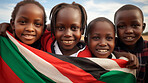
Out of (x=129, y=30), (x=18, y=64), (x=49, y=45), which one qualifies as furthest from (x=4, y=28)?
(x=129, y=30)

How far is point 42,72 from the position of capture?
1.43 m

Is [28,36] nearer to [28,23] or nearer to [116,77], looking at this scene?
[28,23]

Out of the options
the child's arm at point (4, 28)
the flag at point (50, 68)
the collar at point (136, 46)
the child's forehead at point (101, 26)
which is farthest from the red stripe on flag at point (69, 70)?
the collar at point (136, 46)

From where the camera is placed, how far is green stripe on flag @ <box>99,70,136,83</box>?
1.51 meters

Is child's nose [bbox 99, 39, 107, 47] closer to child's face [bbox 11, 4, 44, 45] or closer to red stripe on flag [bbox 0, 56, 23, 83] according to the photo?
child's face [bbox 11, 4, 44, 45]

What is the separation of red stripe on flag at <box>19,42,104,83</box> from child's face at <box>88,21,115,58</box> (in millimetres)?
367

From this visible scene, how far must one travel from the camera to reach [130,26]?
1842mm

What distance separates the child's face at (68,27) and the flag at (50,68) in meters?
0.25

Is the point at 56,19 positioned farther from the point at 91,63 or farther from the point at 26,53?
the point at 91,63

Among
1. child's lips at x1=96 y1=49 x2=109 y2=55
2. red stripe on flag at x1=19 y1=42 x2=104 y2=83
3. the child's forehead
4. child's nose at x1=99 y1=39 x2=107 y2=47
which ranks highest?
the child's forehead

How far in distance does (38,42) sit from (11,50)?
443 millimetres

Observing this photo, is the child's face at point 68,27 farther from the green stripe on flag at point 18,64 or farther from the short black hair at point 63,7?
the green stripe on flag at point 18,64

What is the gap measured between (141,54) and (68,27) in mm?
1230

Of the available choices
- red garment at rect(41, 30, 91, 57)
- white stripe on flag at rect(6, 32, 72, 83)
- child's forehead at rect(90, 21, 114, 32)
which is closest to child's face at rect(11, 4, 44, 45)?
red garment at rect(41, 30, 91, 57)
